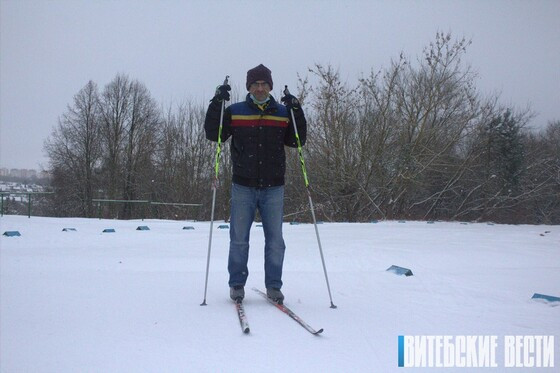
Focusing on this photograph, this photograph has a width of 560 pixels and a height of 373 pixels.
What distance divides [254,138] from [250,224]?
63cm

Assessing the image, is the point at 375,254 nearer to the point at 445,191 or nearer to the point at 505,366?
the point at 505,366

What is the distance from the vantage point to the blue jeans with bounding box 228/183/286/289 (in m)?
2.87

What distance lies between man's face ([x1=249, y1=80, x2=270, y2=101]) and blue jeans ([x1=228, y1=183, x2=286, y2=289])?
2.22ft

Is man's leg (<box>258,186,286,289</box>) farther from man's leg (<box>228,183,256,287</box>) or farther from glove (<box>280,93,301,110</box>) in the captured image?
glove (<box>280,93,301,110</box>)

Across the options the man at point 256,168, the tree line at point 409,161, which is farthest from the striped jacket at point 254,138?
the tree line at point 409,161

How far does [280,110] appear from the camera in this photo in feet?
9.92

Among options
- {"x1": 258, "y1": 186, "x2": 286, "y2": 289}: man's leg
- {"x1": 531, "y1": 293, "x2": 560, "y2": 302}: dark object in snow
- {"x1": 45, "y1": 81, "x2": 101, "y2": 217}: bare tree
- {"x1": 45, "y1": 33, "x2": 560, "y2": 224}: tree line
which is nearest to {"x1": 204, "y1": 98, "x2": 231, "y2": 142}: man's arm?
{"x1": 258, "y1": 186, "x2": 286, "y2": 289}: man's leg

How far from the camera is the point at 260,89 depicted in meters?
2.97

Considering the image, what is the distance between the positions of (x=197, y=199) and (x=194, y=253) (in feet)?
62.2

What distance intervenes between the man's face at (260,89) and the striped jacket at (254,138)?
0.06m

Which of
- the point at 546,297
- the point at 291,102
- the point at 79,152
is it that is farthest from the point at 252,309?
the point at 79,152

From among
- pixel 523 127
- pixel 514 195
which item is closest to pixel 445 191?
pixel 514 195

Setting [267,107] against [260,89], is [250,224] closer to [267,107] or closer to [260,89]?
[267,107]

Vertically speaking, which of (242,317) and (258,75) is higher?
(258,75)
